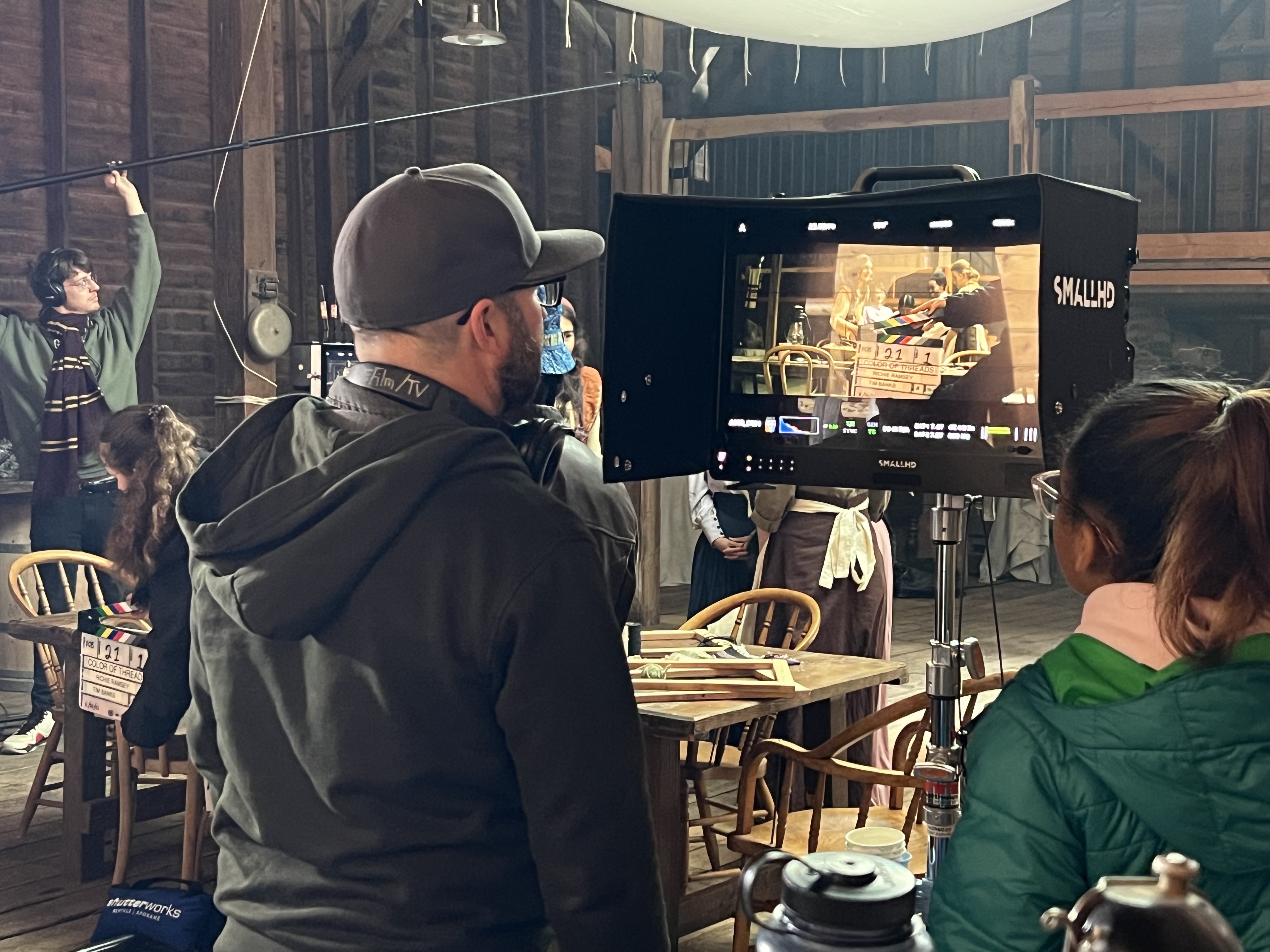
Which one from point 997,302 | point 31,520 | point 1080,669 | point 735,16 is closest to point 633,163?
point 31,520

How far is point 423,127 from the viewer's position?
919cm

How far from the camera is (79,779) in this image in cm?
451

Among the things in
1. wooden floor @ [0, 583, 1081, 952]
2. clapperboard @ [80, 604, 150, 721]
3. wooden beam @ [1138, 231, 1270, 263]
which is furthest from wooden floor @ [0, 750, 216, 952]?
wooden beam @ [1138, 231, 1270, 263]

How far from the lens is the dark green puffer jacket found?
1277mm

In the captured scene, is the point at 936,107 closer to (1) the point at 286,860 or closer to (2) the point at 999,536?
(2) the point at 999,536

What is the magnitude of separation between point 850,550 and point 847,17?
222 centimetres

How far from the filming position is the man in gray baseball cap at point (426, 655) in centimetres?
154

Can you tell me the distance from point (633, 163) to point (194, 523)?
6.70 meters

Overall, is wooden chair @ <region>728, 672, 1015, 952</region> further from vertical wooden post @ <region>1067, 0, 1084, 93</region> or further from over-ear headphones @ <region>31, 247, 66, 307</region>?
vertical wooden post @ <region>1067, 0, 1084, 93</region>

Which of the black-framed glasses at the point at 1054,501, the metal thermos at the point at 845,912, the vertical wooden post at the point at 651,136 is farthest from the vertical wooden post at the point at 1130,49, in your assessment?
the metal thermos at the point at 845,912

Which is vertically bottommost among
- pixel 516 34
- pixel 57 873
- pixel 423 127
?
pixel 57 873

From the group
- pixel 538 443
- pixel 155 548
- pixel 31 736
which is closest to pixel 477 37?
pixel 31 736

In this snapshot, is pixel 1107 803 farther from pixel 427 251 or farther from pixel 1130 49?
pixel 1130 49

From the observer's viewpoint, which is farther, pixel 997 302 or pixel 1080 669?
pixel 997 302
